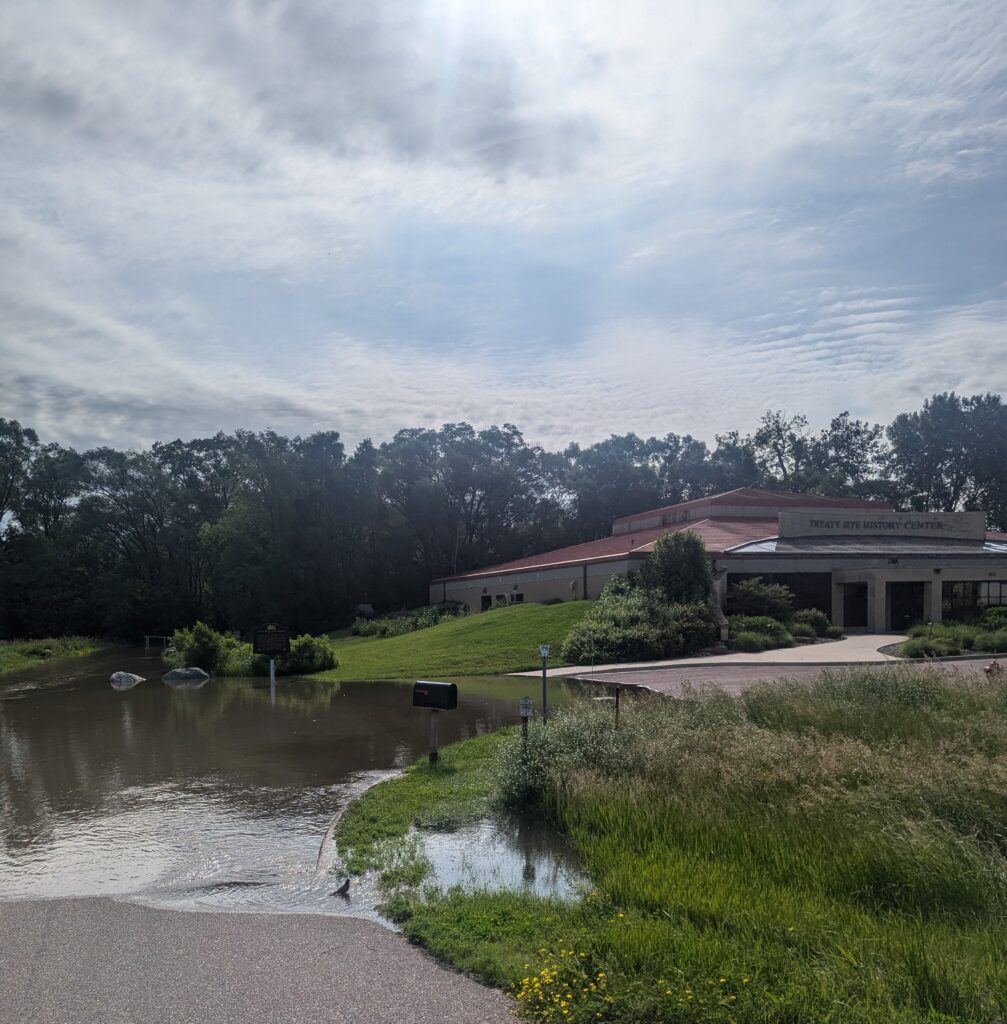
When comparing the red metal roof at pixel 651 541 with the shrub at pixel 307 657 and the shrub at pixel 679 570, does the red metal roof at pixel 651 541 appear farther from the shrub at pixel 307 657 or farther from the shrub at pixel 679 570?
the shrub at pixel 307 657

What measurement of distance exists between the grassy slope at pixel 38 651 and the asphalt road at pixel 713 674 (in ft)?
86.9

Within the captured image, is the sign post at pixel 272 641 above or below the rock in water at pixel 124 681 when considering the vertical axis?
above

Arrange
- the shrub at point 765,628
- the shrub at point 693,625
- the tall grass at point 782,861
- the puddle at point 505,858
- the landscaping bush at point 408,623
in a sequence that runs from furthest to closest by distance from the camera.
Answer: the landscaping bush at point 408,623
the shrub at point 765,628
the shrub at point 693,625
the puddle at point 505,858
the tall grass at point 782,861

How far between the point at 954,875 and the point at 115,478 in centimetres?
7030

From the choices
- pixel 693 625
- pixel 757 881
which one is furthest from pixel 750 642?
pixel 757 881

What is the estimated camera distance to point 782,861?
6.35 meters

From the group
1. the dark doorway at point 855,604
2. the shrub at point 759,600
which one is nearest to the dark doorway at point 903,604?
the dark doorway at point 855,604

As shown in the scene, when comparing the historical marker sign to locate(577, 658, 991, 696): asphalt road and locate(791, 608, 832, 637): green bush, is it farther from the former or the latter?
locate(791, 608, 832, 637): green bush

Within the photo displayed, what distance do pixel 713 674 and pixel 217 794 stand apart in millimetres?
14444

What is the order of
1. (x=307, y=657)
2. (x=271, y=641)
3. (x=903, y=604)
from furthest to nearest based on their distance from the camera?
1. (x=903, y=604)
2. (x=307, y=657)
3. (x=271, y=641)

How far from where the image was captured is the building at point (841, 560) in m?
36.2

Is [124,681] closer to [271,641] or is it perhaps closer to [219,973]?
[271,641]

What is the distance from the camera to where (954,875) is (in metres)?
5.79

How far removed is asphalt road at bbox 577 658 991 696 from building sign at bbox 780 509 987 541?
15.8m
